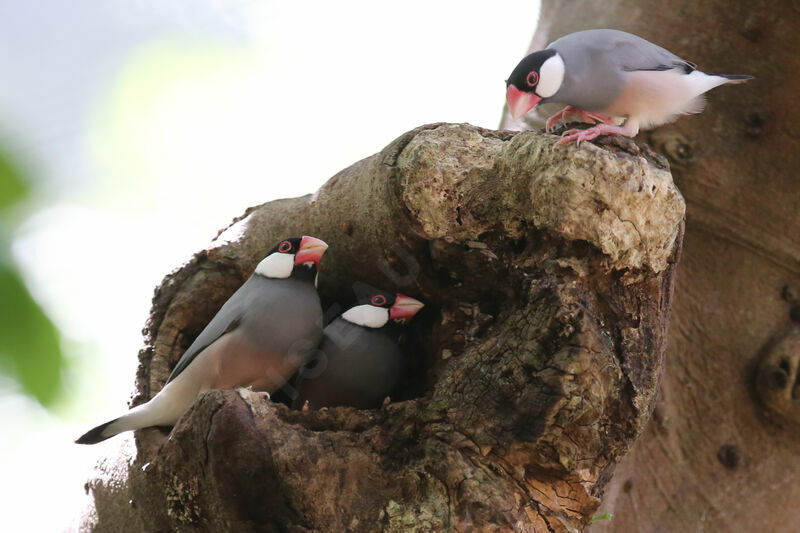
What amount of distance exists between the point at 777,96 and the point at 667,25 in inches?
23.7

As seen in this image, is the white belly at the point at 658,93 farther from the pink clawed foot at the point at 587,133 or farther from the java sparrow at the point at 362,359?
the java sparrow at the point at 362,359

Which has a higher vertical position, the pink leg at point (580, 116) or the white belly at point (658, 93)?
the white belly at point (658, 93)

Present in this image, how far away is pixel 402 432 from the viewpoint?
2.16 meters

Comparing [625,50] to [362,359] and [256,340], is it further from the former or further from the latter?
[256,340]

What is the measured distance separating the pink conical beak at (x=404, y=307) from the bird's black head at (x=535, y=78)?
872 millimetres

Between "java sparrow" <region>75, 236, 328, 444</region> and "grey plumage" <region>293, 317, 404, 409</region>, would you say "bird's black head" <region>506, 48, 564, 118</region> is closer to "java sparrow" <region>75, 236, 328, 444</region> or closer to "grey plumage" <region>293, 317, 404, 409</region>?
"java sparrow" <region>75, 236, 328, 444</region>

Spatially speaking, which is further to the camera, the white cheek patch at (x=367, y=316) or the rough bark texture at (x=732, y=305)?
the rough bark texture at (x=732, y=305)

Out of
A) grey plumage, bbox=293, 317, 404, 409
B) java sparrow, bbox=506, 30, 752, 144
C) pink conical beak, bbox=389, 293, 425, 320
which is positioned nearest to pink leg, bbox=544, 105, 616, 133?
java sparrow, bbox=506, 30, 752, 144

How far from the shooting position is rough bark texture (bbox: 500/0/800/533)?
3.13 meters

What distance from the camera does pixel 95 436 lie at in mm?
2564

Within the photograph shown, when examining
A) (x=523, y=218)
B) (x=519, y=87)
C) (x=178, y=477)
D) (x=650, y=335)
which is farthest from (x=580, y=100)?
(x=178, y=477)

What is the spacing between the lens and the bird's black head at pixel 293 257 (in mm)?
2908

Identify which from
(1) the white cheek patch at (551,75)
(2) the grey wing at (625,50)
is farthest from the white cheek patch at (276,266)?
(2) the grey wing at (625,50)

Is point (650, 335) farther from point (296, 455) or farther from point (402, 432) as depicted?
point (296, 455)
